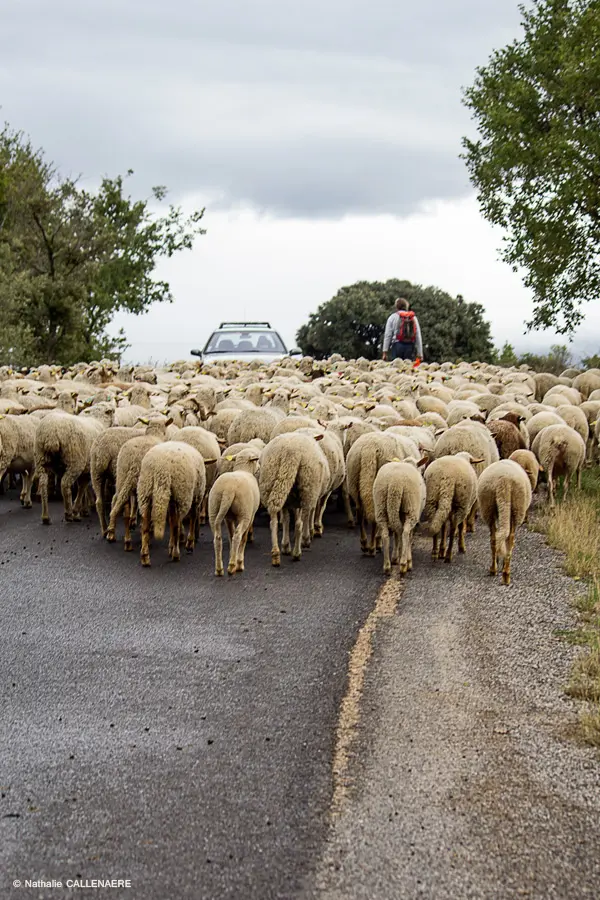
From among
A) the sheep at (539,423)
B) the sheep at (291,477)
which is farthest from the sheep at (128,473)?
the sheep at (539,423)

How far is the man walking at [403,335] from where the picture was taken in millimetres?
29141

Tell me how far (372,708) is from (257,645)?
1.54 m

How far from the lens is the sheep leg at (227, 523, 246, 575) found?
400 inches

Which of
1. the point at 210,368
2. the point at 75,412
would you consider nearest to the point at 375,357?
the point at 210,368

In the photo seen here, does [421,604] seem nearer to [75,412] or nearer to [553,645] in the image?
[553,645]

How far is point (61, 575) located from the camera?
10281 millimetres

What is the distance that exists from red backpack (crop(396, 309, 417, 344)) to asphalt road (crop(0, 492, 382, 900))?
1912 centimetres

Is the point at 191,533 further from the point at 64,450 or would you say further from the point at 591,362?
the point at 591,362

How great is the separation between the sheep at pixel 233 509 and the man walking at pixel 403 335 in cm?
1839

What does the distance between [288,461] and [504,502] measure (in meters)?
2.19

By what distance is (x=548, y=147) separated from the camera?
2480cm

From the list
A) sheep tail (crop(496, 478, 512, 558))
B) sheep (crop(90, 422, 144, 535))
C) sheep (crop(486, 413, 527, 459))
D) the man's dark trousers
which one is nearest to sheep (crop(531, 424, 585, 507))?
sheep (crop(486, 413, 527, 459))

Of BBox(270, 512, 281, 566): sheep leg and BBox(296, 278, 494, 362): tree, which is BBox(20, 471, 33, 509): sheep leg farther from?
BBox(296, 278, 494, 362): tree
